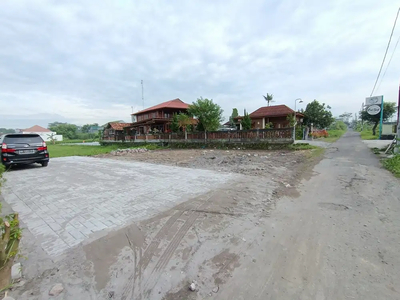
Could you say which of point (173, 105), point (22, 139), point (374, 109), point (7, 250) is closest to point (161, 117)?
point (173, 105)

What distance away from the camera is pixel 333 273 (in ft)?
6.36

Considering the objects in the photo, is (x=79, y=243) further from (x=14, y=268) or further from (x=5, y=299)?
(x=5, y=299)

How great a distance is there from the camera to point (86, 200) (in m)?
4.19

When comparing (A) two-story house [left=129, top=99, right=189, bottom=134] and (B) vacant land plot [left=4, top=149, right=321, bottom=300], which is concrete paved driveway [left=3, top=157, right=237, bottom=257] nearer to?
(B) vacant land plot [left=4, top=149, right=321, bottom=300]

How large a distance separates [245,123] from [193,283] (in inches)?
911

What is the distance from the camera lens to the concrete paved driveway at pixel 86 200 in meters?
2.92

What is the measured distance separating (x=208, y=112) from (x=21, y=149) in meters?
14.6

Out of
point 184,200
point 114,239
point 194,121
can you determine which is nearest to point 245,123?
point 194,121

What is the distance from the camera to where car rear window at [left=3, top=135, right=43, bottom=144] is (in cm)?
744

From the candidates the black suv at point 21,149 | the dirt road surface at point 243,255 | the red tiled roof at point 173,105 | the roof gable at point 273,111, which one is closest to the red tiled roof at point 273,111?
the roof gable at point 273,111

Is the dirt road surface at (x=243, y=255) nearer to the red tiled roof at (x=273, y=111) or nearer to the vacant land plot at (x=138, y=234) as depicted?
the vacant land plot at (x=138, y=234)

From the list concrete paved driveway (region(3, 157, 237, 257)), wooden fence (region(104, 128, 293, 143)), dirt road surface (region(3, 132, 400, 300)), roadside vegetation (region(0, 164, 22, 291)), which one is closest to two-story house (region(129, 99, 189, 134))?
wooden fence (region(104, 128, 293, 143))

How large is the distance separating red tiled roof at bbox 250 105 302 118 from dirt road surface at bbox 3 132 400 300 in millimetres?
25215

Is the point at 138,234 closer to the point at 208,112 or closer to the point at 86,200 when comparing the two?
the point at 86,200
